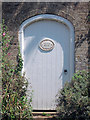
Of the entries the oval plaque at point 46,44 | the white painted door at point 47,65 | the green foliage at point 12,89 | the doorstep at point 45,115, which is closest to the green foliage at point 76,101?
the doorstep at point 45,115

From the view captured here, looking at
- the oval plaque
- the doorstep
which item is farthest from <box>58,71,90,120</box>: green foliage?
the oval plaque

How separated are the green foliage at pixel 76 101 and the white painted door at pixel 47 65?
0.75 metres

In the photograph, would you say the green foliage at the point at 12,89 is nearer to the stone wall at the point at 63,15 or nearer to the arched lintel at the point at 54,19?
the stone wall at the point at 63,15

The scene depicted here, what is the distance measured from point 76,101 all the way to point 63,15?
2.29m

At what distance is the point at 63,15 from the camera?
5461 mm

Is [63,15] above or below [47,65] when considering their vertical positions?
above

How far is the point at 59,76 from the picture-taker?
5531mm

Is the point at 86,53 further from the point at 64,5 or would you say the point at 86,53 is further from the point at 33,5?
the point at 33,5

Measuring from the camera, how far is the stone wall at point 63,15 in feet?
17.8

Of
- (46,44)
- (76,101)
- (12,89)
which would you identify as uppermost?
(46,44)

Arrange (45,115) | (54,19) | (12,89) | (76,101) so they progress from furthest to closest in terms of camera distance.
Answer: (54,19)
(45,115)
(12,89)
(76,101)

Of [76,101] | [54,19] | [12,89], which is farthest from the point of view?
[54,19]

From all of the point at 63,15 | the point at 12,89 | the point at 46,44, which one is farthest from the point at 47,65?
the point at 63,15

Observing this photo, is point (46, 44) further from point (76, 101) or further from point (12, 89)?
point (76, 101)
